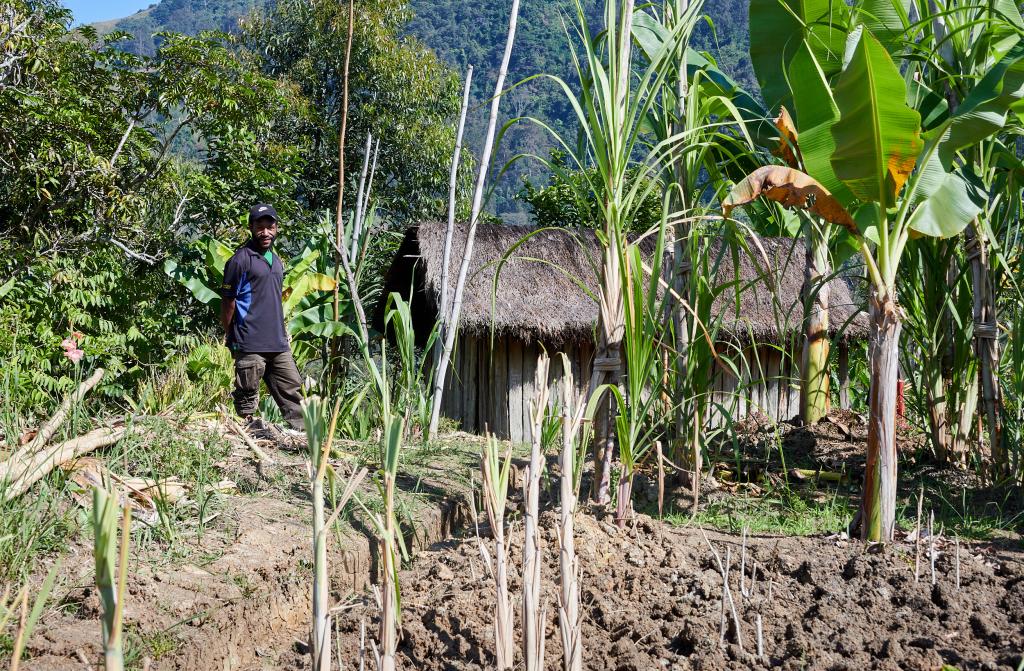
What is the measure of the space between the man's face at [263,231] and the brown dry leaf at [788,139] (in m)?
3.07

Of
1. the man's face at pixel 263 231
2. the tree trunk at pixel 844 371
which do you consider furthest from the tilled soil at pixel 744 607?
the tree trunk at pixel 844 371

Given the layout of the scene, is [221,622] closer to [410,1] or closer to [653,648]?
[653,648]

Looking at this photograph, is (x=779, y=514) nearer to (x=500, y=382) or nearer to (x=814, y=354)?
(x=814, y=354)

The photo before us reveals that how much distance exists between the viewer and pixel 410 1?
50.4 ft

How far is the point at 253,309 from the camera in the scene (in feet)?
17.5

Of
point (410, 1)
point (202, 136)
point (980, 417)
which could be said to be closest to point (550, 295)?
point (980, 417)

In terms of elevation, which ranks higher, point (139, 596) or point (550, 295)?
point (550, 295)

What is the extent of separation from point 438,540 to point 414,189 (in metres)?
11.6

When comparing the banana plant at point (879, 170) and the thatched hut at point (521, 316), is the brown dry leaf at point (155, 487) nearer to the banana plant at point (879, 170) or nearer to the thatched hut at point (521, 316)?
the banana plant at point (879, 170)

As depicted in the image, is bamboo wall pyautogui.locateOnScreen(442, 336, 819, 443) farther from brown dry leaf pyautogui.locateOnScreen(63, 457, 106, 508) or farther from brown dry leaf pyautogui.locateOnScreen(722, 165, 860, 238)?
brown dry leaf pyautogui.locateOnScreen(722, 165, 860, 238)

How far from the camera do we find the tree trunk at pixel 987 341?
4293 millimetres

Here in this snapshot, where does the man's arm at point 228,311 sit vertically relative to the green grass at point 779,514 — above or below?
above

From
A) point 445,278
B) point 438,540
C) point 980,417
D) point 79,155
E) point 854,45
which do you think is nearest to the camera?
point 854,45

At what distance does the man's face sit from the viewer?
5.30 meters
